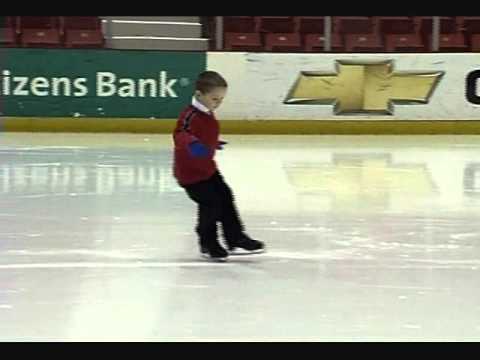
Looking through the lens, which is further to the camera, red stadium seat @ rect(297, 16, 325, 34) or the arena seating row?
red stadium seat @ rect(297, 16, 325, 34)

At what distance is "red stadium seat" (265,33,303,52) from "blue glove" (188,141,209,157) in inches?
383

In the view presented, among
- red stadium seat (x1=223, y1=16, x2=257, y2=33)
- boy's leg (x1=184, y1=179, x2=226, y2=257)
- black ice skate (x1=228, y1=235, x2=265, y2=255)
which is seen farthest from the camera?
red stadium seat (x1=223, y1=16, x2=257, y2=33)

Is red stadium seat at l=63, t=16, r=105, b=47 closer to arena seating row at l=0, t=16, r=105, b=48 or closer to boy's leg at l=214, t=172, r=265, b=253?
arena seating row at l=0, t=16, r=105, b=48

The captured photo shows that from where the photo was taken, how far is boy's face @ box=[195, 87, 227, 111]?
4.32 meters

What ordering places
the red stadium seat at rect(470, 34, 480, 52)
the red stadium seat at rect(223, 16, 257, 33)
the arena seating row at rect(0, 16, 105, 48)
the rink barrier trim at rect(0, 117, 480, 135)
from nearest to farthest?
the rink barrier trim at rect(0, 117, 480, 135) → the arena seating row at rect(0, 16, 105, 48) → the red stadium seat at rect(470, 34, 480, 52) → the red stadium seat at rect(223, 16, 257, 33)

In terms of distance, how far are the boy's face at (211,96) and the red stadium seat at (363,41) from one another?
943 centimetres

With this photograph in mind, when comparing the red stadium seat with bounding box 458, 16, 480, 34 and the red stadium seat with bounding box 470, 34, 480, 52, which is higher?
the red stadium seat with bounding box 458, 16, 480, 34

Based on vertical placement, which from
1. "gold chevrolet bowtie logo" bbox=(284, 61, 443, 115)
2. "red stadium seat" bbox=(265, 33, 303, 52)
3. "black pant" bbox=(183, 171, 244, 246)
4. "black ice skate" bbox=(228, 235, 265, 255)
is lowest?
"gold chevrolet bowtie logo" bbox=(284, 61, 443, 115)

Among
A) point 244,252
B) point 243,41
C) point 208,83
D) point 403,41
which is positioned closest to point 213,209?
point 244,252

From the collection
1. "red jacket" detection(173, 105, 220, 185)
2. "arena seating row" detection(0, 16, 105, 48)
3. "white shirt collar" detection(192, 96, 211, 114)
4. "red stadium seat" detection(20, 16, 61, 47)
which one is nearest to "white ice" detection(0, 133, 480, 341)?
"red jacket" detection(173, 105, 220, 185)

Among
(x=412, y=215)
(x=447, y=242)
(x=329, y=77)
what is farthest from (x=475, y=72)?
(x=447, y=242)

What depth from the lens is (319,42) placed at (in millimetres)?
13984

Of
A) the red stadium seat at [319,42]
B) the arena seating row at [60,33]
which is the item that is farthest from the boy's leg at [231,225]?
the red stadium seat at [319,42]

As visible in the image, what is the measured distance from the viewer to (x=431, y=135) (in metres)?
11.3
